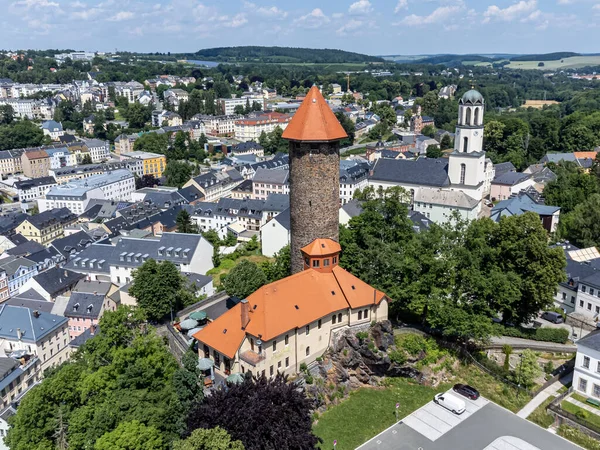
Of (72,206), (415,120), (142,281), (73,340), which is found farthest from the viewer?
(415,120)

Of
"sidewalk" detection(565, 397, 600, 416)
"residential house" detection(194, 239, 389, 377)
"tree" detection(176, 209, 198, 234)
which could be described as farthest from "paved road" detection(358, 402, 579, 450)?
"tree" detection(176, 209, 198, 234)

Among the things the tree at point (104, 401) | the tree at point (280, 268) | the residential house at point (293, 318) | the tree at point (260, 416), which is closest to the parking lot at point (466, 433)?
the tree at point (260, 416)

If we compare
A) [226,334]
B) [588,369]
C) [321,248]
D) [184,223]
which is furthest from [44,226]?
[588,369]

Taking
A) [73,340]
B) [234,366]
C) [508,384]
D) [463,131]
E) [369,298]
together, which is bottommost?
[73,340]

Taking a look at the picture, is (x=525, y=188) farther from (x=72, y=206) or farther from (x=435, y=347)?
(x=72, y=206)

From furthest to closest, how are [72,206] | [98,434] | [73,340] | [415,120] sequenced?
[415,120]
[72,206]
[73,340]
[98,434]

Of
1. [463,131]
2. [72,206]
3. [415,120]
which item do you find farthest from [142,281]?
[415,120]

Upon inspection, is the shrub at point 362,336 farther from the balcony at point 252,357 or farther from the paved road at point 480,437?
the balcony at point 252,357
